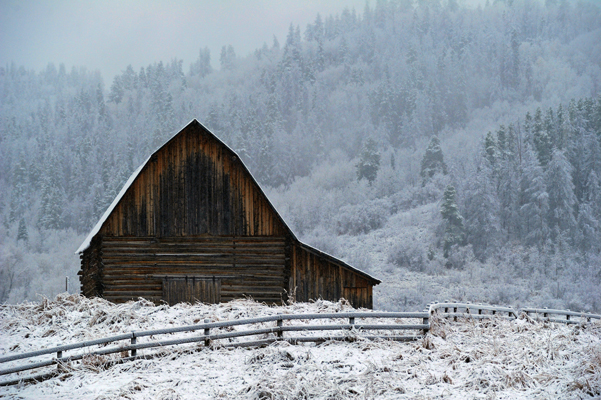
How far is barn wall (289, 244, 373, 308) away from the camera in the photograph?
22.0 metres

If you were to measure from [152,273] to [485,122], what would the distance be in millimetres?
107395

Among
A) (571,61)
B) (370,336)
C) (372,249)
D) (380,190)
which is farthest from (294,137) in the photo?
(370,336)

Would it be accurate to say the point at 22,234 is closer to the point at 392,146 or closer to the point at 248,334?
the point at 392,146

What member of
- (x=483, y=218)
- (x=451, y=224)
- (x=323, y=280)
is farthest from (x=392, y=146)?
(x=323, y=280)

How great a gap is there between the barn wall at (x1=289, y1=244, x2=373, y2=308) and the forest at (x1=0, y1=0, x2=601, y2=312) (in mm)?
12140

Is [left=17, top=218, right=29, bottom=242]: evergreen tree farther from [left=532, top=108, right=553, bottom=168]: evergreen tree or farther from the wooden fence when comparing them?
the wooden fence

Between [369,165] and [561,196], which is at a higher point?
[369,165]

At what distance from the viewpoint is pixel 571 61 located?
136 meters

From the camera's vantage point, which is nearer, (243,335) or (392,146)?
(243,335)

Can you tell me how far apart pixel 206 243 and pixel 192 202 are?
1.79 metres

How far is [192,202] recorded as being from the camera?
22.1 meters

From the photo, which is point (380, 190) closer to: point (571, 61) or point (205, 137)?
point (205, 137)

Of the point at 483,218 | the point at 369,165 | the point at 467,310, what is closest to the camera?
the point at 467,310

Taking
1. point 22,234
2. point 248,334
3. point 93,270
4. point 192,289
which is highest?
point 22,234
